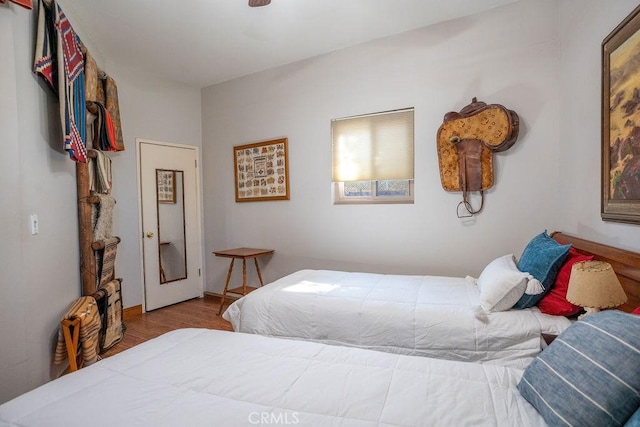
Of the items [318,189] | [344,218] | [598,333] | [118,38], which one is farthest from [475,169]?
[118,38]

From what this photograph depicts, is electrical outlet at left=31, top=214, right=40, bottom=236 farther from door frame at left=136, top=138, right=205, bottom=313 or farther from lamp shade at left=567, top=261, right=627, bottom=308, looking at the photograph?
lamp shade at left=567, top=261, right=627, bottom=308

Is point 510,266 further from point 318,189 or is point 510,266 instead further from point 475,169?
point 318,189

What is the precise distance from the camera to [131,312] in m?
3.62

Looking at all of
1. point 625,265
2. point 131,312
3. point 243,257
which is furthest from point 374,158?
point 131,312

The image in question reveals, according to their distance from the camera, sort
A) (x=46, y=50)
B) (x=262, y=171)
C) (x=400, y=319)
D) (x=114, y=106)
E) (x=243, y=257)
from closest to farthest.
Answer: (x=400, y=319) → (x=46, y=50) → (x=114, y=106) → (x=243, y=257) → (x=262, y=171)

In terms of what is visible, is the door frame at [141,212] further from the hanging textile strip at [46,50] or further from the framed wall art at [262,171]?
the hanging textile strip at [46,50]

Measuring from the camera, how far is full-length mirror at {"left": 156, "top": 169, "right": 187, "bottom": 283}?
3.95 m

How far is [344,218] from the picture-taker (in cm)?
338

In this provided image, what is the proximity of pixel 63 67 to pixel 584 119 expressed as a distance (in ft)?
11.6

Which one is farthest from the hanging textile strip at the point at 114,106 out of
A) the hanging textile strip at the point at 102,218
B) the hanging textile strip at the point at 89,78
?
the hanging textile strip at the point at 102,218

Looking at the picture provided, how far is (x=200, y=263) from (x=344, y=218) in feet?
7.42

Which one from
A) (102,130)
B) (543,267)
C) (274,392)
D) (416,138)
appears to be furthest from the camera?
(416,138)

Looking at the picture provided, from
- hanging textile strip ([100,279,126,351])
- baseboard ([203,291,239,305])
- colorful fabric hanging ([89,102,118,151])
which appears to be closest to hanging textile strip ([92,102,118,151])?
colorful fabric hanging ([89,102,118,151])

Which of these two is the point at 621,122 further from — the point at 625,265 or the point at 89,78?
the point at 89,78
